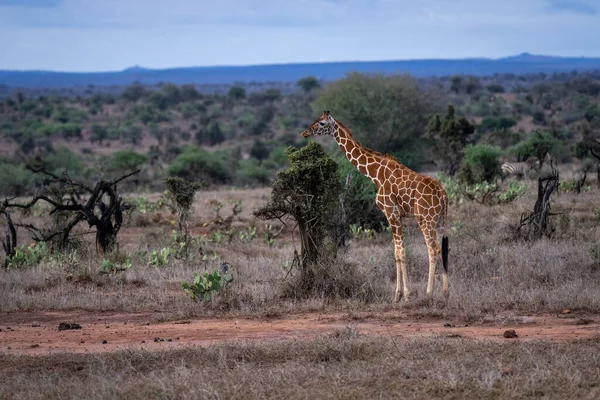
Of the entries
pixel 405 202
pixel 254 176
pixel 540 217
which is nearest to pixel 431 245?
pixel 405 202

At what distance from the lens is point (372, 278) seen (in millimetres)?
11922

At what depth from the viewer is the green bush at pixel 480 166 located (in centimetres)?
2412

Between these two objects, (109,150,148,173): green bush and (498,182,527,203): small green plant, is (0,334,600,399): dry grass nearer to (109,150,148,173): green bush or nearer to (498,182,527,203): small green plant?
(498,182,527,203): small green plant

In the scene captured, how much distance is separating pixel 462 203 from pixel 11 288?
10.7 metres

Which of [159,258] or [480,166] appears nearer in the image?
[159,258]

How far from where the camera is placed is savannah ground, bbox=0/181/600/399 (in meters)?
7.42

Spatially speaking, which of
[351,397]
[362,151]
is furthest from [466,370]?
[362,151]

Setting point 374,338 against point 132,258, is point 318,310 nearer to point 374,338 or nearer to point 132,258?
point 374,338

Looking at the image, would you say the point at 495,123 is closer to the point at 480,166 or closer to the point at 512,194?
the point at 480,166

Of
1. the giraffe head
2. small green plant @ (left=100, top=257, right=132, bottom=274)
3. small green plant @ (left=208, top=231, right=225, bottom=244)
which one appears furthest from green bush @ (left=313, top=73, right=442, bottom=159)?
the giraffe head

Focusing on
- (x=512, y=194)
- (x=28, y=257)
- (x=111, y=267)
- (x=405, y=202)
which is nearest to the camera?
(x=405, y=202)

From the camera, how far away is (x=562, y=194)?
21.0 m

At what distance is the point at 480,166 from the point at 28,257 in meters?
13.8

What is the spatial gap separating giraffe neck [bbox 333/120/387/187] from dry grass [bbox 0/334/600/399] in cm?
296
